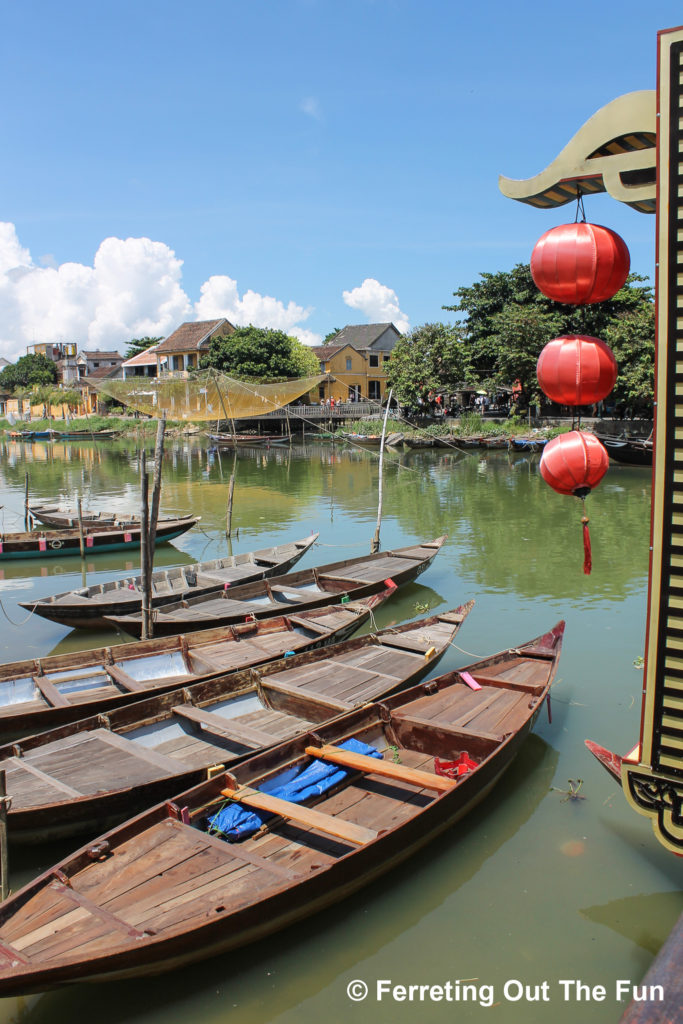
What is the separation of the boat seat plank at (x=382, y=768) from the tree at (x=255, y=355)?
44241mm

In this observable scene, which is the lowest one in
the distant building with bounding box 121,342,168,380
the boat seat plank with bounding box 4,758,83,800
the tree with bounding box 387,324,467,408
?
the boat seat plank with bounding box 4,758,83,800

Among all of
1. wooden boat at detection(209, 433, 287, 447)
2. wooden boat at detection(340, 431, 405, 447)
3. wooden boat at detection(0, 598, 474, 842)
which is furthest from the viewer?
wooden boat at detection(209, 433, 287, 447)

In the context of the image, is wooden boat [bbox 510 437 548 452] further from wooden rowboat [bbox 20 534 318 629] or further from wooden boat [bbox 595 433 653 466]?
wooden rowboat [bbox 20 534 318 629]

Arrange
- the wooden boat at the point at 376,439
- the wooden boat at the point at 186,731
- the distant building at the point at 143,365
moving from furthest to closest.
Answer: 1. the distant building at the point at 143,365
2. the wooden boat at the point at 376,439
3. the wooden boat at the point at 186,731

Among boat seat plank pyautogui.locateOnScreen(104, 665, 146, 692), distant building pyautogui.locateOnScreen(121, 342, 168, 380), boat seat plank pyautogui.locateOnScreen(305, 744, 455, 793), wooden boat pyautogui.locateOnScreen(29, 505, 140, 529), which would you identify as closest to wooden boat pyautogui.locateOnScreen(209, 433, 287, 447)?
distant building pyautogui.locateOnScreen(121, 342, 168, 380)

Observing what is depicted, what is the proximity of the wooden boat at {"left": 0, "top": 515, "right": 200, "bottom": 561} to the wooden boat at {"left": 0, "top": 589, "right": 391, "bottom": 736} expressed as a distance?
9.18m

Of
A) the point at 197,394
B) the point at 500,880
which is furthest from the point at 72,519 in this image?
the point at 500,880

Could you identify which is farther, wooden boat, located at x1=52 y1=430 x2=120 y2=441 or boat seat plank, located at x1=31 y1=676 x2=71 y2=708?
wooden boat, located at x1=52 y1=430 x2=120 y2=441

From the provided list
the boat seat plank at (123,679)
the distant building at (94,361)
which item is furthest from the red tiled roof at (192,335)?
the boat seat plank at (123,679)

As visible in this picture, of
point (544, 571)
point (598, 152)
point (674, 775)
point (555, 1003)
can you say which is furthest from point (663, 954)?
point (544, 571)

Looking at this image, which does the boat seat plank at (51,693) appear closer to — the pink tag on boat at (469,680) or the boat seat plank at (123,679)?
the boat seat plank at (123,679)

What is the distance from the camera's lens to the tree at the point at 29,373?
79875 mm

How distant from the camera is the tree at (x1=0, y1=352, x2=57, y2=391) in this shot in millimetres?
79875

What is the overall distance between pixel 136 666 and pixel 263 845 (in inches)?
158
